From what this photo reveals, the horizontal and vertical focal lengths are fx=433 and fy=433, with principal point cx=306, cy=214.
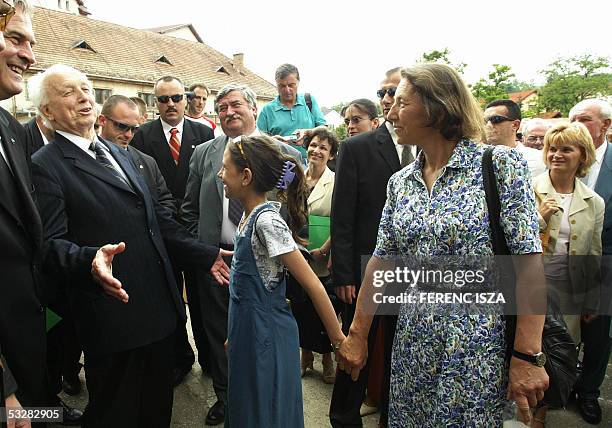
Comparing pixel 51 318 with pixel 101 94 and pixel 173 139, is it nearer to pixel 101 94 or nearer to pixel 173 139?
pixel 173 139

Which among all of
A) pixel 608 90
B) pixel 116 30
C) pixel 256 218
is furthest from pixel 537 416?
pixel 608 90

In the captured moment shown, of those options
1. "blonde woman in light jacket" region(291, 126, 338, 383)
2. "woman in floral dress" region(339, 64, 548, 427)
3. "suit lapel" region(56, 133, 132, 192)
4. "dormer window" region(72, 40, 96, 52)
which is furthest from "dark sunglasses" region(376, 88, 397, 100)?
"dormer window" region(72, 40, 96, 52)

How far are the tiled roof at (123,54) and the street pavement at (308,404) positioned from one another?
86.5 ft

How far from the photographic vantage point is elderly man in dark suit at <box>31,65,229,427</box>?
7.39 feet

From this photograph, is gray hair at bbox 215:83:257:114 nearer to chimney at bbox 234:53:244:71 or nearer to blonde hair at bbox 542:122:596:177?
blonde hair at bbox 542:122:596:177

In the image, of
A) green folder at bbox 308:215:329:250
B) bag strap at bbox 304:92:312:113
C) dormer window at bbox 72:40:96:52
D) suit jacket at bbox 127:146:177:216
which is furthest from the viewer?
dormer window at bbox 72:40:96:52

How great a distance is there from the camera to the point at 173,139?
169 inches

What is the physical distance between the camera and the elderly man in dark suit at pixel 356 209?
2908 mm

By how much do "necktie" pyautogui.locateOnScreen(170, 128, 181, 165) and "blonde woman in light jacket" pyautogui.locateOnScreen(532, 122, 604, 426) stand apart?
127 inches

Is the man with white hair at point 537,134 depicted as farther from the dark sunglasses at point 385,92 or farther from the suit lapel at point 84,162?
the suit lapel at point 84,162

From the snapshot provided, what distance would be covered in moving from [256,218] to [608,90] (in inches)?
2161

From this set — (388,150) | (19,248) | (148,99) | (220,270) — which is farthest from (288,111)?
(148,99)

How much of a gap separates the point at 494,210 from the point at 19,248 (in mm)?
1972

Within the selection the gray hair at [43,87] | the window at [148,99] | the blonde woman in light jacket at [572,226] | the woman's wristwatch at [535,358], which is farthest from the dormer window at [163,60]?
the woman's wristwatch at [535,358]
